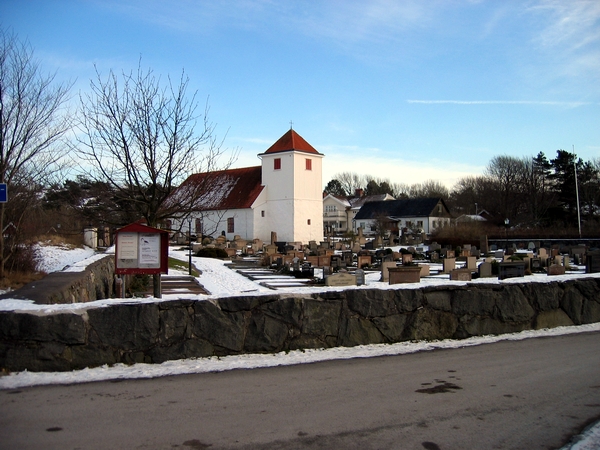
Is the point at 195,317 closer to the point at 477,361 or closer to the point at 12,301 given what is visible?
the point at 12,301

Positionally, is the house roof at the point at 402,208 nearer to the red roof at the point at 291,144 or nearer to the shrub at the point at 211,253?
the red roof at the point at 291,144

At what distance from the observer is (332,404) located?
5.31 meters

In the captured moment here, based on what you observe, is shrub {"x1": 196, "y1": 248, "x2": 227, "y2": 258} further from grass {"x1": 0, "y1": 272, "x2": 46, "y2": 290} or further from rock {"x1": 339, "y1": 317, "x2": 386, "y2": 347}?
rock {"x1": 339, "y1": 317, "x2": 386, "y2": 347}

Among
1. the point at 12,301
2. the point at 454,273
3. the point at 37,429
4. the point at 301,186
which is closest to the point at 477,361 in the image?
the point at 37,429

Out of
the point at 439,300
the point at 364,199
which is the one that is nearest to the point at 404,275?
the point at 439,300

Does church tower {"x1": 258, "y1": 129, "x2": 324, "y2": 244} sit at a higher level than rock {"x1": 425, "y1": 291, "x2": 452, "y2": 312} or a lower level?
higher

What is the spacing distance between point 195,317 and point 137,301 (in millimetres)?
714

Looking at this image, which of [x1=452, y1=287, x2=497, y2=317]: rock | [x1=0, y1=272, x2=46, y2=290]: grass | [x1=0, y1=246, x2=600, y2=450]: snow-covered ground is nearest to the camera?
[x1=0, y1=246, x2=600, y2=450]: snow-covered ground

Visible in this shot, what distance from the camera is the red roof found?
185 ft

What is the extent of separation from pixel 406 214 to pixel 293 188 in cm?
2659

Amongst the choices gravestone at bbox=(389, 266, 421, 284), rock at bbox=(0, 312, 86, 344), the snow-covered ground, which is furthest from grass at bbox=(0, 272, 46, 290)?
gravestone at bbox=(389, 266, 421, 284)

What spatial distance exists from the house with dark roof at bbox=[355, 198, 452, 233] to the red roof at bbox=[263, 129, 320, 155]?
54.1 ft

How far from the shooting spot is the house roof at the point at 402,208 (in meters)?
75.4

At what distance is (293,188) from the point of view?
55969 millimetres
